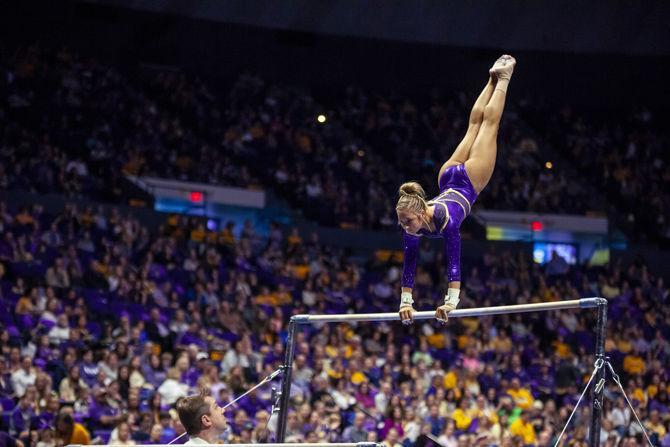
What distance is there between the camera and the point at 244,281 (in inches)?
582

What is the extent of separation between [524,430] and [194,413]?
8.14m

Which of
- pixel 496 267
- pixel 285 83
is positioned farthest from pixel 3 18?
pixel 496 267

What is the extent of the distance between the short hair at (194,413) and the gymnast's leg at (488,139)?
3.45 m

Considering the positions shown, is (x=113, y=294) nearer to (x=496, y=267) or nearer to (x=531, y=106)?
(x=496, y=267)

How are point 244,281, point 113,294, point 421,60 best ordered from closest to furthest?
point 113,294 → point 244,281 → point 421,60

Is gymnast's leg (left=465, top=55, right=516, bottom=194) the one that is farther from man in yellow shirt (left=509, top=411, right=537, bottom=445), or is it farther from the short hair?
man in yellow shirt (left=509, top=411, right=537, bottom=445)

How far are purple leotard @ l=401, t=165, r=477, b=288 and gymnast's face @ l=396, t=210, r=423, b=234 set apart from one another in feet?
0.56

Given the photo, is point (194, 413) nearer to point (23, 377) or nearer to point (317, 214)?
point (23, 377)

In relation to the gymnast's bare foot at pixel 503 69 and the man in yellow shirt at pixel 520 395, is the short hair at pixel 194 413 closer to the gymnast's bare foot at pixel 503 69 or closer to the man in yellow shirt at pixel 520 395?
the gymnast's bare foot at pixel 503 69

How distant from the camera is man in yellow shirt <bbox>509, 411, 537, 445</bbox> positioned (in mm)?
12117

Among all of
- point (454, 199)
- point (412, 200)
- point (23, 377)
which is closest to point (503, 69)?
point (454, 199)

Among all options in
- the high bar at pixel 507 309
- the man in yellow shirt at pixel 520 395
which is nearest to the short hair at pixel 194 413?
the high bar at pixel 507 309

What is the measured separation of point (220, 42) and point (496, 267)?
8.69 meters

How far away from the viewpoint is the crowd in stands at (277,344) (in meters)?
10.8
